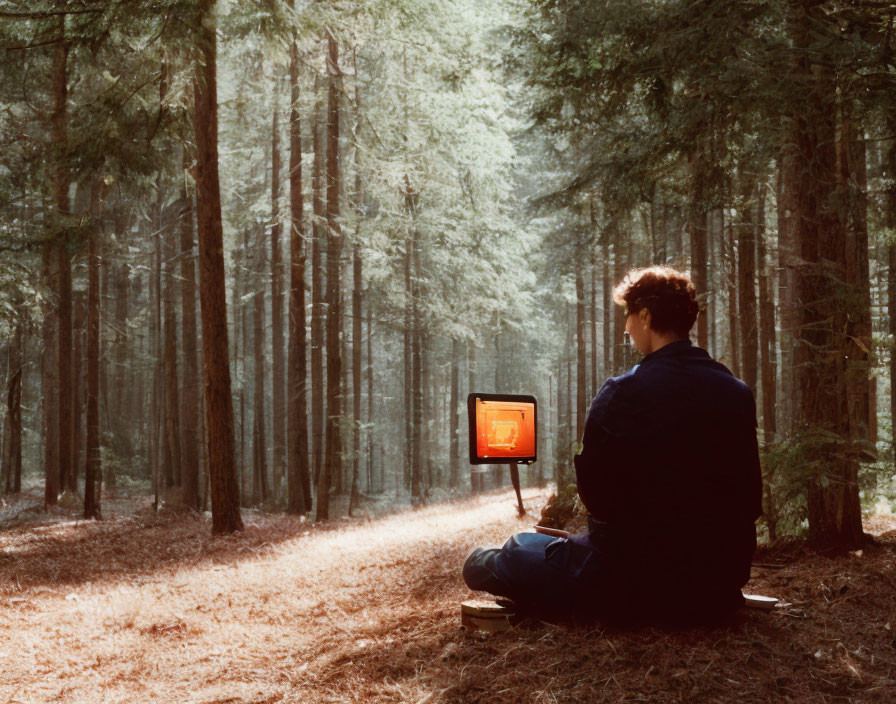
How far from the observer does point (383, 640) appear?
15.9ft

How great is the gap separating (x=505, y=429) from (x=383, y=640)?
3.87 m

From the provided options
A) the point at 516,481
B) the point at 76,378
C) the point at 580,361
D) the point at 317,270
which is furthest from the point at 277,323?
the point at 516,481

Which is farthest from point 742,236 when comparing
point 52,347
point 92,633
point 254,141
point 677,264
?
point 52,347

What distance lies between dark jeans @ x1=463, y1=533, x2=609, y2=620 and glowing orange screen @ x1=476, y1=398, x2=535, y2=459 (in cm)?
378

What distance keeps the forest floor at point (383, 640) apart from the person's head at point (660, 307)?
1.61m

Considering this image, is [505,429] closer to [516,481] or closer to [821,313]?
[516,481]

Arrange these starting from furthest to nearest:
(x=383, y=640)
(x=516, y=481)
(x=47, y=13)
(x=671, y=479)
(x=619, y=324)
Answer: (x=619, y=324)
(x=516, y=481)
(x=47, y=13)
(x=383, y=640)
(x=671, y=479)

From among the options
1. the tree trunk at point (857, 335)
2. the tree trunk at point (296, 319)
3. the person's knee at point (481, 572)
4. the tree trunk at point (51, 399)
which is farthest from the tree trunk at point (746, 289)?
the tree trunk at point (51, 399)

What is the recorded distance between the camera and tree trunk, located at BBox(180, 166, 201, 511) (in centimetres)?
1572

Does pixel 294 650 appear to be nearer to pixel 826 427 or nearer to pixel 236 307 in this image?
pixel 826 427

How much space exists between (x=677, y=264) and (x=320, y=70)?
774 centimetres

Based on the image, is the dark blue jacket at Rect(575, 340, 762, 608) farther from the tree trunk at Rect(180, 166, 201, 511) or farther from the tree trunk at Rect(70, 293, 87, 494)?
the tree trunk at Rect(70, 293, 87, 494)

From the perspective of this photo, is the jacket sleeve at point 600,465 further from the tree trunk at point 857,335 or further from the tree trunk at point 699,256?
the tree trunk at point 699,256

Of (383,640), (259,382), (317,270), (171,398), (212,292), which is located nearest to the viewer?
(383,640)
